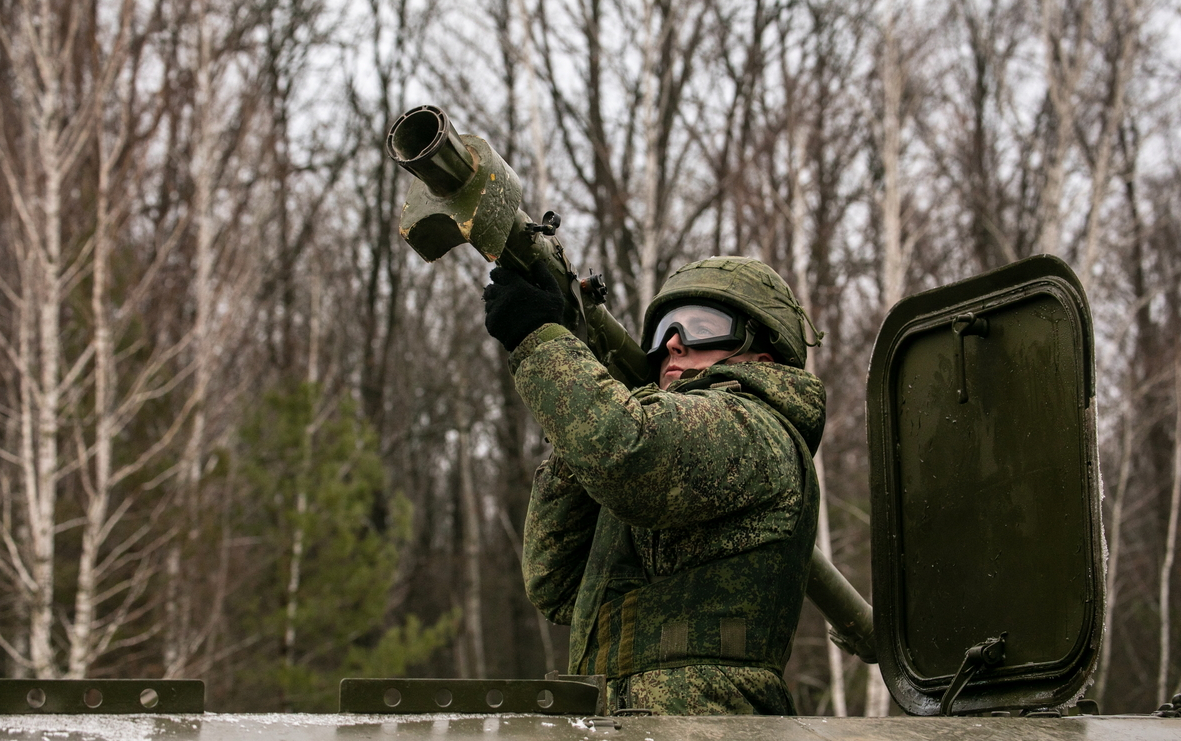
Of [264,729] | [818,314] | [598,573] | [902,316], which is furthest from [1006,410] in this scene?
[818,314]

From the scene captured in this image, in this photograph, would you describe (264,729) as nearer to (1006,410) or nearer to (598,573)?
(598,573)

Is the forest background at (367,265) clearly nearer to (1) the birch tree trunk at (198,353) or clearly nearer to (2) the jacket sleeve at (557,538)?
(1) the birch tree trunk at (198,353)

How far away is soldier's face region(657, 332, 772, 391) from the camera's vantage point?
2.92 meters

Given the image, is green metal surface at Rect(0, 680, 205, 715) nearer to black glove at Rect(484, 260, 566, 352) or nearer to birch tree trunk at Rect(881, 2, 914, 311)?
black glove at Rect(484, 260, 566, 352)

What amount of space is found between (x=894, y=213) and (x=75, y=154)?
8.46m

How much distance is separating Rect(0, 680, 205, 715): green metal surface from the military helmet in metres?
1.64

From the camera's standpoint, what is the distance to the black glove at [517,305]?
2434 millimetres

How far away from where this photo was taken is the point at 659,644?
2.48m

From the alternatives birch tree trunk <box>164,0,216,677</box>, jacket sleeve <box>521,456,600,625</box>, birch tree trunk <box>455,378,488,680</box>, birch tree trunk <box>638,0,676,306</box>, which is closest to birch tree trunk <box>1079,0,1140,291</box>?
birch tree trunk <box>638,0,676,306</box>

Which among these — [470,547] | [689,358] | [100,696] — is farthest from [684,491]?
[470,547]

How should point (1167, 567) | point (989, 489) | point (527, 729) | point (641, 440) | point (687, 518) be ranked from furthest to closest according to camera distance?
point (1167, 567) < point (989, 489) < point (687, 518) < point (641, 440) < point (527, 729)

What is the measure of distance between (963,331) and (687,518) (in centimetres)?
81

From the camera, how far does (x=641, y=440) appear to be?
2250mm

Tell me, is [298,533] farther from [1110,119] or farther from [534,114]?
[1110,119]
